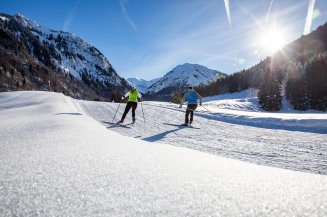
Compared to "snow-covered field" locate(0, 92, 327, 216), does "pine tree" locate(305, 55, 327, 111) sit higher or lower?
higher

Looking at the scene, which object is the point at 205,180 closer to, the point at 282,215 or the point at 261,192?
the point at 261,192

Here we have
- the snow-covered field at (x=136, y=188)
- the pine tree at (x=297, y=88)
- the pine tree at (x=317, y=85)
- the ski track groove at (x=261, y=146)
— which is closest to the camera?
the snow-covered field at (x=136, y=188)

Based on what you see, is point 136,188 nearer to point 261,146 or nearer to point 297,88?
point 261,146

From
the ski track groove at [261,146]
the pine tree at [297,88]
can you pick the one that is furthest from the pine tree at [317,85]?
the ski track groove at [261,146]

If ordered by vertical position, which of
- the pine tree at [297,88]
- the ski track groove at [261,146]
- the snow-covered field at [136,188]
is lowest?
the ski track groove at [261,146]

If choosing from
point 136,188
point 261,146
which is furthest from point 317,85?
point 136,188

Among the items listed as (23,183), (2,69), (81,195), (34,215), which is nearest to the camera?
(34,215)

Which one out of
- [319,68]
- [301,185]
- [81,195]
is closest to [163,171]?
[81,195]

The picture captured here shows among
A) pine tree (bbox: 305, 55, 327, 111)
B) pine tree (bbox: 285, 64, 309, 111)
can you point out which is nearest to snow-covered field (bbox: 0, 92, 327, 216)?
pine tree (bbox: 305, 55, 327, 111)

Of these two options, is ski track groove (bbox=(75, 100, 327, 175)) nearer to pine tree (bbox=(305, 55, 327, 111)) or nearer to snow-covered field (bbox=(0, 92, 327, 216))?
snow-covered field (bbox=(0, 92, 327, 216))

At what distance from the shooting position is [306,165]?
637 centimetres

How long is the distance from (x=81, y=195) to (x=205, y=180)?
1.43 m

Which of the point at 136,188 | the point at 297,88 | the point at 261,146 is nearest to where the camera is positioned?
the point at 136,188

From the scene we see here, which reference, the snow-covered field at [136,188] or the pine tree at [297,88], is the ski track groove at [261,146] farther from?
the pine tree at [297,88]
